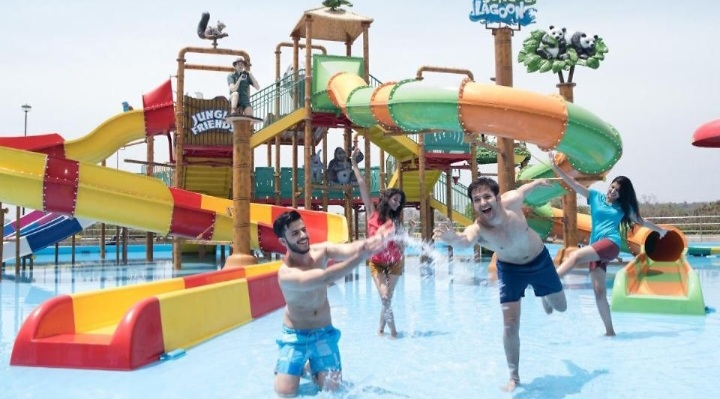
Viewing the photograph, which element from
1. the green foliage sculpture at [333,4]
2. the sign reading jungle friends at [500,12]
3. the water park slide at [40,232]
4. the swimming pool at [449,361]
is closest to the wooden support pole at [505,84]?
the sign reading jungle friends at [500,12]

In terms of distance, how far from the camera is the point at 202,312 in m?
6.48

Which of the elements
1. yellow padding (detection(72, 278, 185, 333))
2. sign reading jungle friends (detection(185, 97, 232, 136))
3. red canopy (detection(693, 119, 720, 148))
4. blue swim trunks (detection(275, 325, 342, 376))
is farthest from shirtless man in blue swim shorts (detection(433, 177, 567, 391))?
sign reading jungle friends (detection(185, 97, 232, 136))

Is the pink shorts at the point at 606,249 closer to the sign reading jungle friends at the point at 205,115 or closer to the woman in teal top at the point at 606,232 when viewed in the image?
the woman in teal top at the point at 606,232

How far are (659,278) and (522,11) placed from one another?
559 centimetres

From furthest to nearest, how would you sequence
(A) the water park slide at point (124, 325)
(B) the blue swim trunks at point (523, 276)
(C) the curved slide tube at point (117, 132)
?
(C) the curved slide tube at point (117, 132)
(A) the water park slide at point (124, 325)
(B) the blue swim trunks at point (523, 276)

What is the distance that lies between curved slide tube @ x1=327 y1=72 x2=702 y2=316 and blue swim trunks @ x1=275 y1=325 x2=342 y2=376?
5419 millimetres

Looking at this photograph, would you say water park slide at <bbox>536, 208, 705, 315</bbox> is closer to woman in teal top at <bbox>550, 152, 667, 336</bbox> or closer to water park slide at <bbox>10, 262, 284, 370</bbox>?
woman in teal top at <bbox>550, 152, 667, 336</bbox>

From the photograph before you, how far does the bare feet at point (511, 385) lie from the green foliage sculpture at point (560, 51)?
358 inches

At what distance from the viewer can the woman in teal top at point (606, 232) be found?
6293mm

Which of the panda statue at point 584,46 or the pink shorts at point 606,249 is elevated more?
the panda statue at point 584,46

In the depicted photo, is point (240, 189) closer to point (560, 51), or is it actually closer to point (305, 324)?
point (305, 324)

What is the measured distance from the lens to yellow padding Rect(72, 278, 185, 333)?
5.98 m

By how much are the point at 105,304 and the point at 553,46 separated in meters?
9.68

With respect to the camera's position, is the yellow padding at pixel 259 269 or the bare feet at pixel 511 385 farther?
the yellow padding at pixel 259 269
